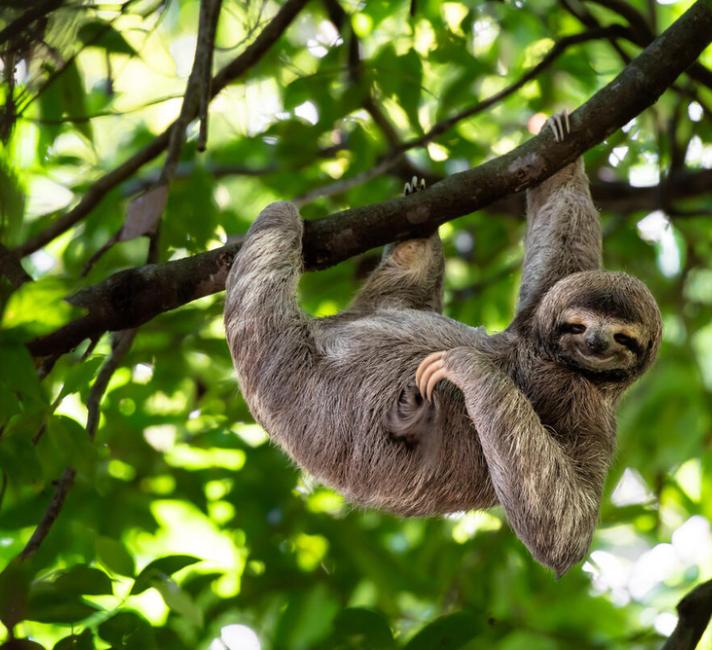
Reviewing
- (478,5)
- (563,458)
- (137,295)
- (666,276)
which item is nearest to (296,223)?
(137,295)

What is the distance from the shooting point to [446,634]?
18.6 feet

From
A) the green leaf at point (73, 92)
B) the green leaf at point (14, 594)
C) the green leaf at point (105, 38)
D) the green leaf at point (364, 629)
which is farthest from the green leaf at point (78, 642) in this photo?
the green leaf at point (105, 38)

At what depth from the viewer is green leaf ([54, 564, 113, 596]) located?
16.3ft

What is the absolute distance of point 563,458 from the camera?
6523mm

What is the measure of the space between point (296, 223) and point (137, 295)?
4.38ft

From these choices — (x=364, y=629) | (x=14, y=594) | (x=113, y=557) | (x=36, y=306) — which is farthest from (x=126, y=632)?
(x=36, y=306)

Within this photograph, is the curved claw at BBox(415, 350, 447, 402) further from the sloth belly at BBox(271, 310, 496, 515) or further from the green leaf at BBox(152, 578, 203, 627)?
the green leaf at BBox(152, 578, 203, 627)

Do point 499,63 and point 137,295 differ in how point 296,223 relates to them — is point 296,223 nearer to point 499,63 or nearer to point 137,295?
point 137,295

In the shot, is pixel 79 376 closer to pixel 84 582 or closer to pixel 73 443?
pixel 73 443

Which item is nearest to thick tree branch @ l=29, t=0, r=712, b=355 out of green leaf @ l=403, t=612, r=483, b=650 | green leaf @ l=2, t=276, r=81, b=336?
green leaf @ l=2, t=276, r=81, b=336

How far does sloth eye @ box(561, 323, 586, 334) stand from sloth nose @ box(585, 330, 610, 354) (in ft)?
0.60

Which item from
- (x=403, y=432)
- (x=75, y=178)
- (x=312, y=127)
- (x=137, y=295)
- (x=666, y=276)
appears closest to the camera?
(x=137, y=295)

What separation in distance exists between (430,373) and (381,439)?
749 mm

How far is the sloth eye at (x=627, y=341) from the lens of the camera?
6.84 metres
